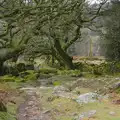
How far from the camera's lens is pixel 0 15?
40.0ft

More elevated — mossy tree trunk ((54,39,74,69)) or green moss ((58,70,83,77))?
mossy tree trunk ((54,39,74,69))

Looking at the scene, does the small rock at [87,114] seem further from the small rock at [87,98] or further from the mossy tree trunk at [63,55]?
the mossy tree trunk at [63,55]

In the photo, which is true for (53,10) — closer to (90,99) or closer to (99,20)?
(90,99)

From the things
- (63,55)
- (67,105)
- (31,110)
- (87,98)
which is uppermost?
(63,55)

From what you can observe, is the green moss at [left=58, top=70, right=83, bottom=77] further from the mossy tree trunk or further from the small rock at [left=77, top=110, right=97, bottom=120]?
the small rock at [left=77, top=110, right=97, bottom=120]

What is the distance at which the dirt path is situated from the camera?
34.3 ft

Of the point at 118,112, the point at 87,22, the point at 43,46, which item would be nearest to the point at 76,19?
the point at 87,22

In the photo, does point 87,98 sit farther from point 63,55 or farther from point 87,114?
point 63,55

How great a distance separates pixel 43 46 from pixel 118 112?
15588mm

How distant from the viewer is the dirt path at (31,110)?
34.3 feet

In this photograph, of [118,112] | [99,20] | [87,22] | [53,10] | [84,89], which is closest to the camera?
[118,112]

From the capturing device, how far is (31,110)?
37.7 ft

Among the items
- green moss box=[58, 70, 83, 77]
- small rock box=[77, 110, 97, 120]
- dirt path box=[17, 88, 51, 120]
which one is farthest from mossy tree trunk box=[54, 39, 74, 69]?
small rock box=[77, 110, 97, 120]

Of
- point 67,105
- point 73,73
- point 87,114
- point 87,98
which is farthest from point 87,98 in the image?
point 73,73
